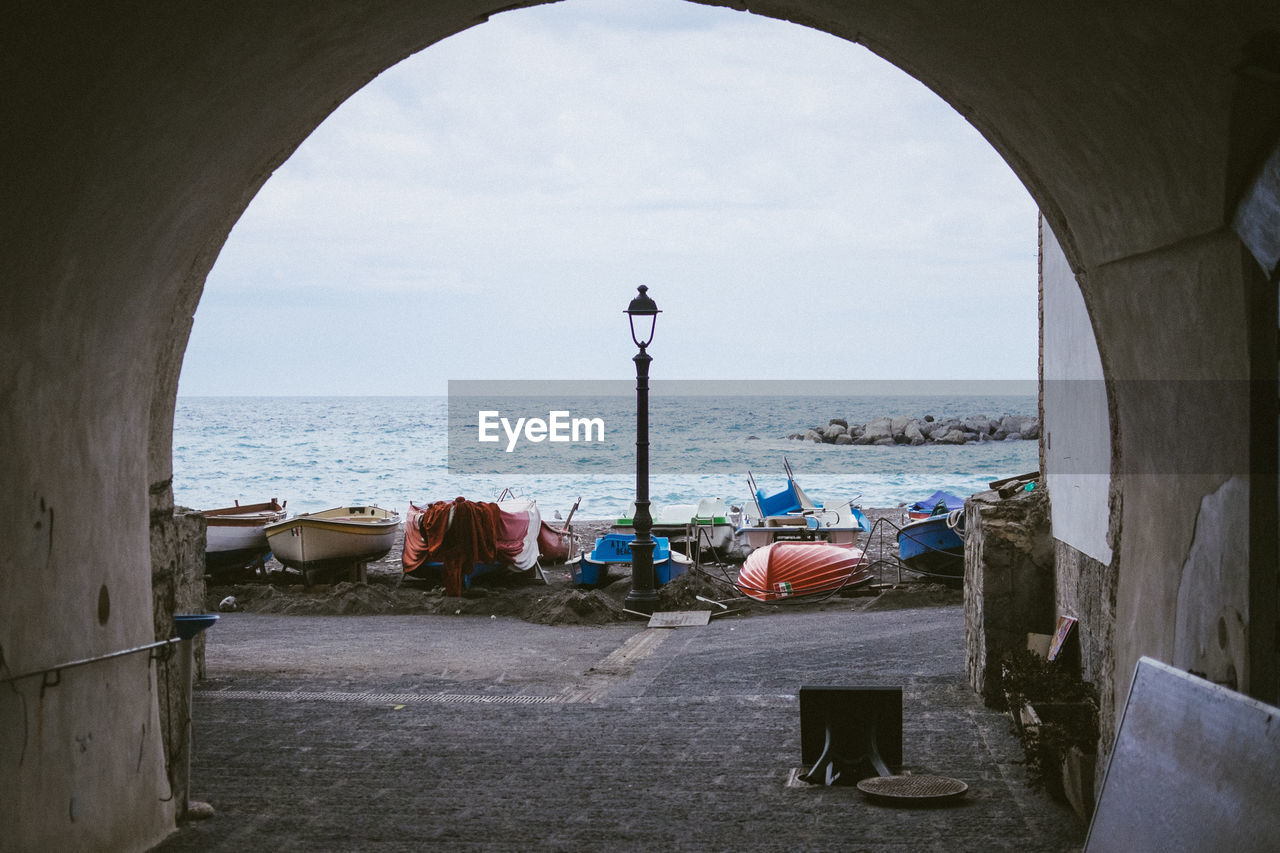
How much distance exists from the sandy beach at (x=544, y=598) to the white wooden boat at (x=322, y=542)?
335 mm

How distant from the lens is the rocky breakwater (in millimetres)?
78062

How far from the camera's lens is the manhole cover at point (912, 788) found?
210 inches

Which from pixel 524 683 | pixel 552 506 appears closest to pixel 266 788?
pixel 524 683

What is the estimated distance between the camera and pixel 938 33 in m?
4.40

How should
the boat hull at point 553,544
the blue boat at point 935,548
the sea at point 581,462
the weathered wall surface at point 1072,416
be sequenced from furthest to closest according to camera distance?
1. the sea at point 581,462
2. the boat hull at point 553,544
3. the blue boat at point 935,548
4. the weathered wall surface at point 1072,416

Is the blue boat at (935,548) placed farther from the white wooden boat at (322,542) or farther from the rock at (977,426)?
the rock at (977,426)

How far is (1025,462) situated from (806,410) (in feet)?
130

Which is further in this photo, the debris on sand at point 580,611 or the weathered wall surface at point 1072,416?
the debris on sand at point 580,611

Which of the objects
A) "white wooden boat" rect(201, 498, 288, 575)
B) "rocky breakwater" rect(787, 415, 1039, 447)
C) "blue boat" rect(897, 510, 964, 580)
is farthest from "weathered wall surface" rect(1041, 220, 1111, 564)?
"rocky breakwater" rect(787, 415, 1039, 447)

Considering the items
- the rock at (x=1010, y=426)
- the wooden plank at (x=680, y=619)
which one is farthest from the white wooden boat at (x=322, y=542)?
the rock at (x=1010, y=426)

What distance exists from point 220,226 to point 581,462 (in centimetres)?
6347

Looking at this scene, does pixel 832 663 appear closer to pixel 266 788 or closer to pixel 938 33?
pixel 266 788

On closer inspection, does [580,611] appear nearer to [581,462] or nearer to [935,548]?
[935,548]

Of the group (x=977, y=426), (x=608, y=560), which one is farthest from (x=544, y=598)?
(x=977, y=426)
